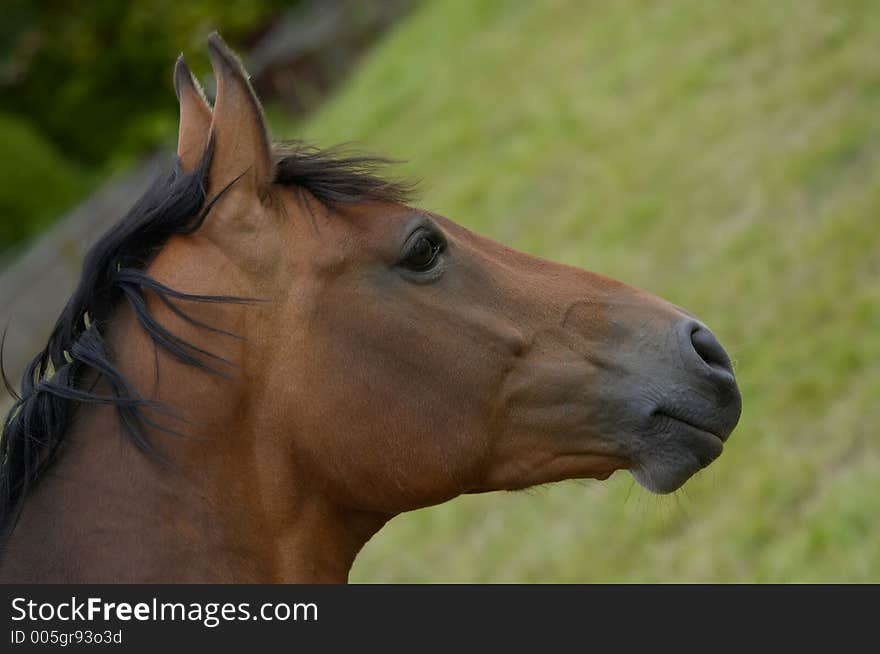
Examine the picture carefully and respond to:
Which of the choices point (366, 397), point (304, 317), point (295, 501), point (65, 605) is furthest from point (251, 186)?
point (65, 605)

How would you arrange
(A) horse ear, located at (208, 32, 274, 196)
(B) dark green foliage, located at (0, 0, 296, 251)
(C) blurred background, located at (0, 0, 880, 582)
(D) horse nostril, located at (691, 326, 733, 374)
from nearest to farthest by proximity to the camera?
(A) horse ear, located at (208, 32, 274, 196) → (D) horse nostril, located at (691, 326, 733, 374) → (C) blurred background, located at (0, 0, 880, 582) → (B) dark green foliage, located at (0, 0, 296, 251)

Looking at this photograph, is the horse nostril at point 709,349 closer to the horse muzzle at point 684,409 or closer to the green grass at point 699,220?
the horse muzzle at point 684,409

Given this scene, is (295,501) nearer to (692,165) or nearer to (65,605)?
(65,605)

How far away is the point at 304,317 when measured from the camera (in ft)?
9.64

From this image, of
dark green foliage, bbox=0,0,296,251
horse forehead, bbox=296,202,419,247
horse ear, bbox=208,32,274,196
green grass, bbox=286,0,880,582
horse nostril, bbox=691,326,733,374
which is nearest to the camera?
horse ear, bbox=208,32,274,196

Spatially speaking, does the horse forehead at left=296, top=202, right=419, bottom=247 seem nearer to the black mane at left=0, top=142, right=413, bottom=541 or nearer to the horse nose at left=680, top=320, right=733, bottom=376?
the black mane at left=0, top=142, right=413, bottom=541

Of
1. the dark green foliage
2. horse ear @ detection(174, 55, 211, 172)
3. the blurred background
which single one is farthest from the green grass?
the dark green foliage

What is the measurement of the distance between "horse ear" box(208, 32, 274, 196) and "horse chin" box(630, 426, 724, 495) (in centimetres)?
116

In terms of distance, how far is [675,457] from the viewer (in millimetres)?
3080

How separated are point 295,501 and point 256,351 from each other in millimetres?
381

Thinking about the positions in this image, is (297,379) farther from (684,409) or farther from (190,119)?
(684,409)

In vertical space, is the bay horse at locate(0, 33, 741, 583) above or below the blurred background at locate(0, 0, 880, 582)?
above

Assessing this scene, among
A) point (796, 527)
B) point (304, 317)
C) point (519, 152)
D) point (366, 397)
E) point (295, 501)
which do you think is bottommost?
point (519, 152)

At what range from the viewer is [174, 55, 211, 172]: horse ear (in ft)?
10.1
